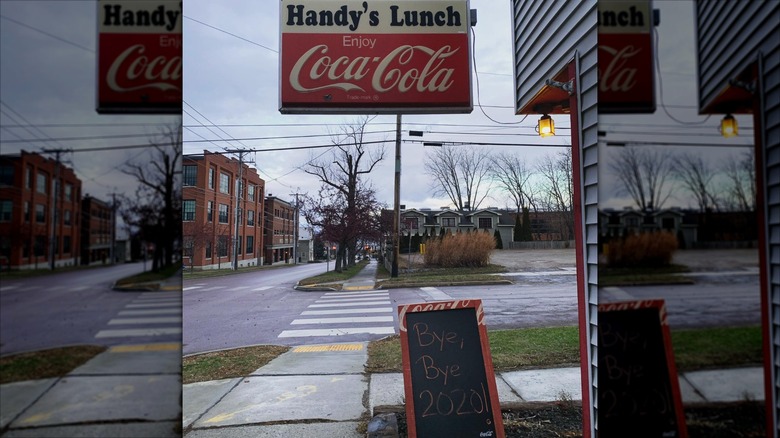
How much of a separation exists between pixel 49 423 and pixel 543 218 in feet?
7.38

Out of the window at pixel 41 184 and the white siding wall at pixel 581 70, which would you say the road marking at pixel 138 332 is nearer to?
the window at pixel 41 184

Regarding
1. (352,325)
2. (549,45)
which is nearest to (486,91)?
(549,45)

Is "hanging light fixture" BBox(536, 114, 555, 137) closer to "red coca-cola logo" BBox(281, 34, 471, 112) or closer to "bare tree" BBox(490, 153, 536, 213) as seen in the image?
"bare tree" BBox(490, 153, 536, 213)

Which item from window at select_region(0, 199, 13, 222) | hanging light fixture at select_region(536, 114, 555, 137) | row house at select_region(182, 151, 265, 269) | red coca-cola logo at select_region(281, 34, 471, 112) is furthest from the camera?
hanging light fixture at select_region(536, 114, 555, 137)

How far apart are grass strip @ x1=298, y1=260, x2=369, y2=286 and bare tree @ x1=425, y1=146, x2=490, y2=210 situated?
66 cm

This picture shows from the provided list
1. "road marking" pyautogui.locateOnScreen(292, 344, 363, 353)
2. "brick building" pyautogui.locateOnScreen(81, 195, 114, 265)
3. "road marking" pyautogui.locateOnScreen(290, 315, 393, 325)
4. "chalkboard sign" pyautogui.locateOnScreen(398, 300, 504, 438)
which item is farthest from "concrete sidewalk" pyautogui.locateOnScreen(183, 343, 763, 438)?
"brick building" pyautogui.locateOnScreen(81, 195, 114, 265)

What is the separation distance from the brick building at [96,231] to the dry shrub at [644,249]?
130 centimetres

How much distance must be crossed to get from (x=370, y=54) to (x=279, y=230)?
119cm

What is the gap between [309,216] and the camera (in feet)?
8.39

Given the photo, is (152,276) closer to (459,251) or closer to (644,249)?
(644,249)

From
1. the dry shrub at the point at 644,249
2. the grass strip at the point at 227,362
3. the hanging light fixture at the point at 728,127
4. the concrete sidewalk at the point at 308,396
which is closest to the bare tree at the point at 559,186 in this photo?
the concrete sidewalk at the point at 308,396

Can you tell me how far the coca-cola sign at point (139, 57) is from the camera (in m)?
1.14

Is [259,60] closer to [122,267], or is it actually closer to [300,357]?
[122,267]

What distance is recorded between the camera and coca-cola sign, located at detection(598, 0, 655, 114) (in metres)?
0.79
